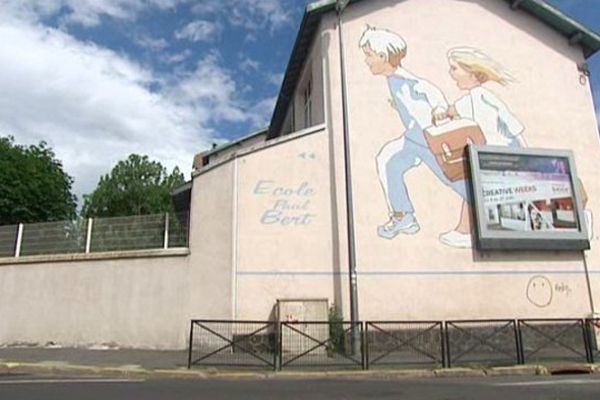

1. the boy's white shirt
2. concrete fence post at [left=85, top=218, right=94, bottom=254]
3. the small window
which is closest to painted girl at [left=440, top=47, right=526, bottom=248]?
the boy's white shirt

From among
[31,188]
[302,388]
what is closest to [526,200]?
[302,388]

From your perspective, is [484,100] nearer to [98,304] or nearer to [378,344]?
[378,344]

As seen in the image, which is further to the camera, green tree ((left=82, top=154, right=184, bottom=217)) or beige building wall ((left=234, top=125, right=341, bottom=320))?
green tree ((left=82, top=154, right=184, bottom=217))

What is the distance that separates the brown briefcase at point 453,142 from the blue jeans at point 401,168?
0.20m

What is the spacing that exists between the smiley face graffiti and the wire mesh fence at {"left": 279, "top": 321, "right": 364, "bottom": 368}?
5874 millimetres

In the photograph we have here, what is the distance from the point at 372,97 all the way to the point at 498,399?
10.6 m

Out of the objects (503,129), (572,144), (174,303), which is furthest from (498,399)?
(572,144)

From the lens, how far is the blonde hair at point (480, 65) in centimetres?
1725

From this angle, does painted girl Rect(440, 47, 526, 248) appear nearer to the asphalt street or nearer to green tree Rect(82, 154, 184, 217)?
the asphalt street

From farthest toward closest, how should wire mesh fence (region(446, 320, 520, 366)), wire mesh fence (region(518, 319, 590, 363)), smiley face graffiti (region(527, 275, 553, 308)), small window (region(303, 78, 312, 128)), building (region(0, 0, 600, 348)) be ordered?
small window (region(303, 78, 312, 128)) → smiley face graffiti (region(527, 275, 553, 308)) → building (region(0, 0, 600, 348)) → wire mesh fence (region(518, 319, 590, 363)) → wire mesh fence (region(446, 320, 520, 366))

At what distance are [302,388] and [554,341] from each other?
8.41 m

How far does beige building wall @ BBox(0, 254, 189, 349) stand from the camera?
14.2 m

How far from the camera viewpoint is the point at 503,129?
16.9m

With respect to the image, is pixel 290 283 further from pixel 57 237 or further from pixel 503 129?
pixel 503 129
